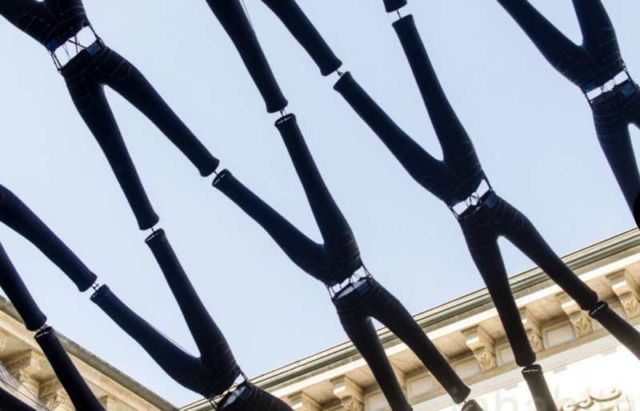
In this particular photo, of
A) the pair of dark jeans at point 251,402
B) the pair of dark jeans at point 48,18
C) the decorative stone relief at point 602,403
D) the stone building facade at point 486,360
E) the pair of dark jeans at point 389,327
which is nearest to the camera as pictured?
the pair of dark jeans at point 48,18

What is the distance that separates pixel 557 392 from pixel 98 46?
13693 millimetres

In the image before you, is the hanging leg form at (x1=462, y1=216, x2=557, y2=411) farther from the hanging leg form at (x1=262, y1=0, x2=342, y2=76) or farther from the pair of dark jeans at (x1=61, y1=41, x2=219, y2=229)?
the pair of dark jeans at (x1=61, y1=41, x2=219, y2=229)

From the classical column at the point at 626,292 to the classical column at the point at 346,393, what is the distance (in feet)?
20.4

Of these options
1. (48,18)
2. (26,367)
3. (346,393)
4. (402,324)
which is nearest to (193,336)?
(402,324)

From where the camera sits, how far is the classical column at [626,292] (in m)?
19.6

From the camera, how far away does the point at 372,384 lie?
72.8 ft

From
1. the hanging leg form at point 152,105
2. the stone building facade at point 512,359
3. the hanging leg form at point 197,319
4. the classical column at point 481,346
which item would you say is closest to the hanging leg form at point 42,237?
the hanging leg form at point 197,319

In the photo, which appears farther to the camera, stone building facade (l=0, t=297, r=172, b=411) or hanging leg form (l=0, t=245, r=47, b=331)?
stone building facade (l=0, t=297, r=172, b=411)

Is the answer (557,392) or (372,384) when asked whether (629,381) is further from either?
(372,384)

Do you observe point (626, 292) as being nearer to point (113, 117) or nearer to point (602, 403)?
point (602, 403)

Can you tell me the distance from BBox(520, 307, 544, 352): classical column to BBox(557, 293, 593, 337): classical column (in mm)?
703

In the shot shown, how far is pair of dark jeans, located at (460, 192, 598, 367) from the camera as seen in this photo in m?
9.12

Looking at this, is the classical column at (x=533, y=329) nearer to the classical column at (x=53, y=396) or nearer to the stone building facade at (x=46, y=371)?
the stone building facade at (x=46, y=371)

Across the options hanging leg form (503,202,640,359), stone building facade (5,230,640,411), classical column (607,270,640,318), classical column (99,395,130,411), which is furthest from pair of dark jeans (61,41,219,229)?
classical column (99,395,130,411)
